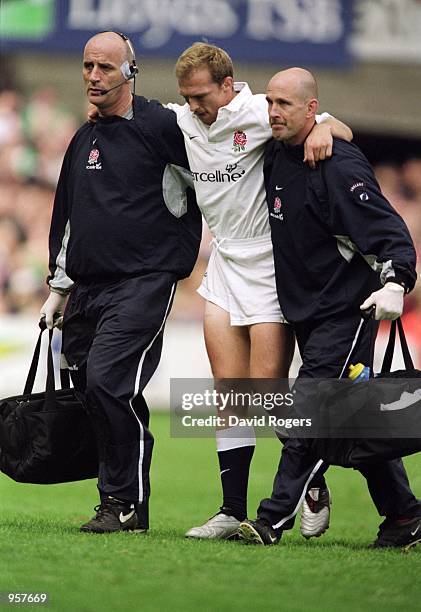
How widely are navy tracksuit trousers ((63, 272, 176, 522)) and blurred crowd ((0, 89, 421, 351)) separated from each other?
380 inches

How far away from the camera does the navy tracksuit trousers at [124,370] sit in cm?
583

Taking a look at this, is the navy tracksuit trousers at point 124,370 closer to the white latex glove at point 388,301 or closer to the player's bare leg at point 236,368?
the player's bare leg at point 236,368

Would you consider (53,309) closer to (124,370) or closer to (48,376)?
(48,376)

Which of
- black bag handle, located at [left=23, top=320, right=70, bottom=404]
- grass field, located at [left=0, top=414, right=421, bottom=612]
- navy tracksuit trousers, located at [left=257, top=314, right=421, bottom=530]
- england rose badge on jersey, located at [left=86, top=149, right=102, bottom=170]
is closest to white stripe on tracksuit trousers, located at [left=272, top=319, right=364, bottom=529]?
navy tracksuit trousers, located at [left=257, top=314, right=421, bottom=530]

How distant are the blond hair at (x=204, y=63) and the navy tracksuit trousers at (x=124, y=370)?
36.0 inches

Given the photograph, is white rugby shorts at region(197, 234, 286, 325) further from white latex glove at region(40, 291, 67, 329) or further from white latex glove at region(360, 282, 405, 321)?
white latex glove at region(40, 291, 67, 329)

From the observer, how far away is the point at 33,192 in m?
16.3

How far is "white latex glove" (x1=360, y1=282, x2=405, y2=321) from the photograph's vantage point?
5.34 metres

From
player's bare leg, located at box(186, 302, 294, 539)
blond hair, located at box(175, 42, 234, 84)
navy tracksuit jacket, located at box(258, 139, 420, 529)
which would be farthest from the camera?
player's bare leg, located at box(186, 302, 294, 539)

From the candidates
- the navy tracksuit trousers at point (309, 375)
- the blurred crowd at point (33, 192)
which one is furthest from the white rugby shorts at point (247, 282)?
the blurred crowd at point (33, 192)

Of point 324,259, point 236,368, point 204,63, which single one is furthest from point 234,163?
point 236,368

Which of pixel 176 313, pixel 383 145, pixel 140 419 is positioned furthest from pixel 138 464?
pixel 383 145

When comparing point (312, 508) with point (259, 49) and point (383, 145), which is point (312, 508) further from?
point (383, 145)

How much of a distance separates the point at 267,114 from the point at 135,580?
7.38 feet
